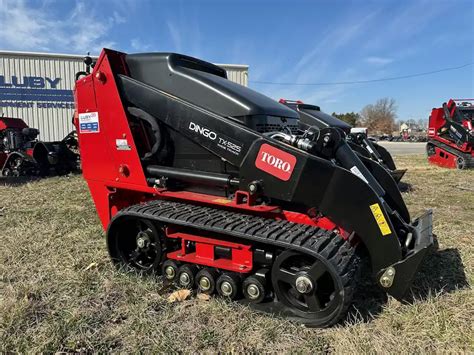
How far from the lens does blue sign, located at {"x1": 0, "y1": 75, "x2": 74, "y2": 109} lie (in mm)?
17719

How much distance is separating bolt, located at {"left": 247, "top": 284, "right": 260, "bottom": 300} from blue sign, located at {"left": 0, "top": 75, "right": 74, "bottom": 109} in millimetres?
17759

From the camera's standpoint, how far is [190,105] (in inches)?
136

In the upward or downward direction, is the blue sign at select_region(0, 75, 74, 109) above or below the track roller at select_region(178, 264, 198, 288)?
above

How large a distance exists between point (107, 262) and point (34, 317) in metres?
1.21

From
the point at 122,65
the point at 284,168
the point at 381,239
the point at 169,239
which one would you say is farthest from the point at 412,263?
the point at 122,65

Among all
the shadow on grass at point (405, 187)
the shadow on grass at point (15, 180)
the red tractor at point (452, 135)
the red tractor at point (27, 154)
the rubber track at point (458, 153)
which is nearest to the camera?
the shadow on grass at point (405, 187)

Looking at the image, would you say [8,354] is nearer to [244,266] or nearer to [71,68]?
[244,266]

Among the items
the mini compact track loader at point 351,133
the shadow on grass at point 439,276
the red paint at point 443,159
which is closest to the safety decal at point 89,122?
the shadow on grass at point 439,276

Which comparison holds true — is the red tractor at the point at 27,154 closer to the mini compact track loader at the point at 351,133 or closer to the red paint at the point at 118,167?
the mini compact track loader at the point at 351,133

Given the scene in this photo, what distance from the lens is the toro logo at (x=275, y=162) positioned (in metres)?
2.98

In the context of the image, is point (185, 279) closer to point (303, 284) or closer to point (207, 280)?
point (207, 280)

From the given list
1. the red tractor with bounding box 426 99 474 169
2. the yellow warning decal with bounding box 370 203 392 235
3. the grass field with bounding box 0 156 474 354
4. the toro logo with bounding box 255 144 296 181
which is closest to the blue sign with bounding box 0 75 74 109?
the grass field with bounding box 0 156 474 354

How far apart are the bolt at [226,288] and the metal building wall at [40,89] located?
1749 cm

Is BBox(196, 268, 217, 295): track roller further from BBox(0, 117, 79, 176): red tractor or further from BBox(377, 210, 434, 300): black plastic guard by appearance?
BBox(0, 117, 79, 176): red tractor
